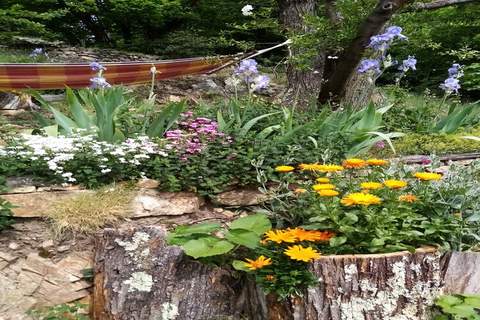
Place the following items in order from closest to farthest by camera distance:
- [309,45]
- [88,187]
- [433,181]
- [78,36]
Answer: [433,181] < [88,187] < [309,45] < [78,36]

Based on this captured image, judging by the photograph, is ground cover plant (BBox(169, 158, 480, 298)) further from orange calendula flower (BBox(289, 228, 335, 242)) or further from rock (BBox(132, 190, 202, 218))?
rock (BBox(132, 190, 202, 218))

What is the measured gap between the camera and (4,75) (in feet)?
13.1

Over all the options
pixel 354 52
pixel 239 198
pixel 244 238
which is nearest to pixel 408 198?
pixel 244 238

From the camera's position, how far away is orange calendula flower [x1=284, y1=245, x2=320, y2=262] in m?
1.67

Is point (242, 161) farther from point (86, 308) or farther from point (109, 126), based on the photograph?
point (86, 308)

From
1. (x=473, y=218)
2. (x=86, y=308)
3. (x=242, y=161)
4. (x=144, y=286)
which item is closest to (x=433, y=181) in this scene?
(x=473, y=218)

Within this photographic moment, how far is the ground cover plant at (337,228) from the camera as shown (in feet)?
5.78

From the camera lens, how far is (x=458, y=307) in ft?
5.70

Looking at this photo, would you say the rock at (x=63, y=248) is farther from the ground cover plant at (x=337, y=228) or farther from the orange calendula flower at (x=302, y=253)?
the orange calendula flower at (x=302, y=253)

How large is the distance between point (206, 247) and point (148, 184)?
798 mm

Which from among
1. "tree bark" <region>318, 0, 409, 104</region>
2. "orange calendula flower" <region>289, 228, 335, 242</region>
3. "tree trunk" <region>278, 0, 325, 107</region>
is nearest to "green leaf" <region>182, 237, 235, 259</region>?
"orange calendula flower" <region>289, 228, 335, 242</region>

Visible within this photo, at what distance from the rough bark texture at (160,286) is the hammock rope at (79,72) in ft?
8.21

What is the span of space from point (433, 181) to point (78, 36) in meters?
8.49

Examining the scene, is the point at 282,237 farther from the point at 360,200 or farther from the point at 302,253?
the point at 360,200
